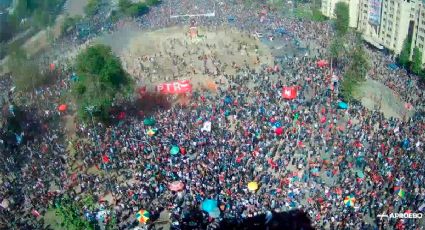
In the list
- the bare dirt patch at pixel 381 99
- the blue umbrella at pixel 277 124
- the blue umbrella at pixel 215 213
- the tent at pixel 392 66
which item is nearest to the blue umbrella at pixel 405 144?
the bare dirt patch at pixel 381 99

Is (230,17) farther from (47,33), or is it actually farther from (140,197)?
(140,197)

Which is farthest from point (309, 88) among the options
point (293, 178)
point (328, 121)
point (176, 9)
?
point (176, 9)

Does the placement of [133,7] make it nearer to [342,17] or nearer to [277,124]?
[342,17]

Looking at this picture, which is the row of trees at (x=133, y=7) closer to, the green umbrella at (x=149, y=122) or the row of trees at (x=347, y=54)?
the row of trees at (x=347, y=54)

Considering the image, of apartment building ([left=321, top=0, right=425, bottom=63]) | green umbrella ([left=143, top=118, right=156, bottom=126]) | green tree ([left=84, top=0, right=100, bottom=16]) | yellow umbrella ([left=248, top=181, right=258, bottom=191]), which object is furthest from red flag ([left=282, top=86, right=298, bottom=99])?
green tree ([left=84, top=0, right=100, bottom=16])

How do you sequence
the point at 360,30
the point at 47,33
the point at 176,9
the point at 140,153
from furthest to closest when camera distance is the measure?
the point at 176,9 < the point at 47,33 < the point at 360,30 < the point at 140,153
